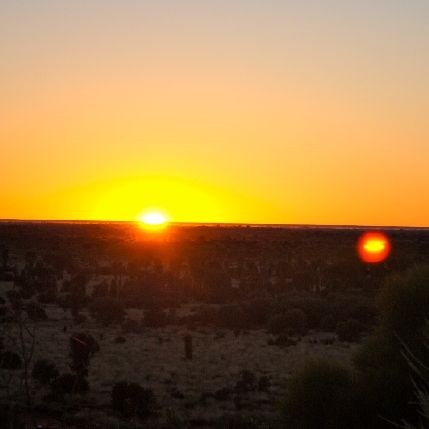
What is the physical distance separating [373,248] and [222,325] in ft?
166

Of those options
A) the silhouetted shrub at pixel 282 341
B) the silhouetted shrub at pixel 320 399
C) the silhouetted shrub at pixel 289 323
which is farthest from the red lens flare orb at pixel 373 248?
the silhouetted shrub at pixel 320 399

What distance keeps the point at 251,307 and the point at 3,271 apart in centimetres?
2435

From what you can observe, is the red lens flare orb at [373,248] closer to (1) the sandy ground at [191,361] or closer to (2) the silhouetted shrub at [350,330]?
(2) the silhouetted shrub at [350,330]

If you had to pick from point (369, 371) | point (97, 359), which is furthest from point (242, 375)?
point (369, 371)

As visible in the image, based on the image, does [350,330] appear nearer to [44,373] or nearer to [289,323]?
[289,323]

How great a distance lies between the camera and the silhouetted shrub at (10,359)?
22.4 metres

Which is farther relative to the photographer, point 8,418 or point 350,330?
point 350,330

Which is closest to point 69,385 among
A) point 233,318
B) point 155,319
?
point 155,319

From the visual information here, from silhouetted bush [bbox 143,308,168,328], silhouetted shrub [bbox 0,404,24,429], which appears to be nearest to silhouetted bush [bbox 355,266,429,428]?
silhouetted shrub [bbox 0,404,24,429]

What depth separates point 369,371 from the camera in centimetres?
1355

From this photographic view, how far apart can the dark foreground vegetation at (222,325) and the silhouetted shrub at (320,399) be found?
2 cm

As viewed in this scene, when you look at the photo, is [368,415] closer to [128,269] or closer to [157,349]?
[157,349]

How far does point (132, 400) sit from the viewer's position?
18.6m

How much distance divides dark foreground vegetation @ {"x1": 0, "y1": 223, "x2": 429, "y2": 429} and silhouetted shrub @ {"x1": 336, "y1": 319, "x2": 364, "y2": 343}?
91mm
